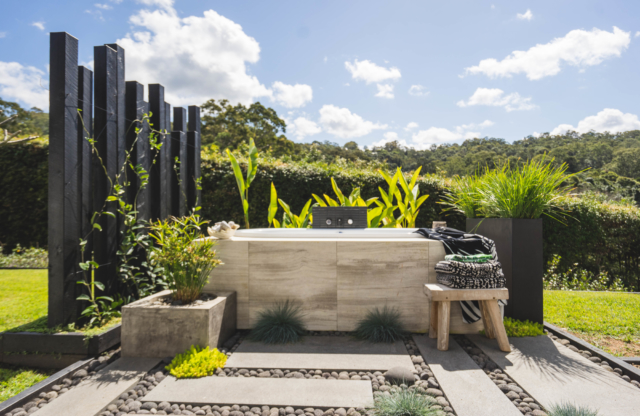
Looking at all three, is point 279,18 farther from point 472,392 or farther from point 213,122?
point 213,122

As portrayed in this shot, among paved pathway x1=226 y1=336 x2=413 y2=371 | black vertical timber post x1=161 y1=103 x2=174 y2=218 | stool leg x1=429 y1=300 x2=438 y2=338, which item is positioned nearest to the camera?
paved pathway x1=226 y1=336 x2=413 y2=371

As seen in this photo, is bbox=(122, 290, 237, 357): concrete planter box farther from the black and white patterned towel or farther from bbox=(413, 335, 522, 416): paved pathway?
the black and white patterned towel

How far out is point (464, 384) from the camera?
1.66 meters

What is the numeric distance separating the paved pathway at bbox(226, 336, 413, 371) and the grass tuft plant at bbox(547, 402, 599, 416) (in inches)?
26.4

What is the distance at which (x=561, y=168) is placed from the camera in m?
2.50

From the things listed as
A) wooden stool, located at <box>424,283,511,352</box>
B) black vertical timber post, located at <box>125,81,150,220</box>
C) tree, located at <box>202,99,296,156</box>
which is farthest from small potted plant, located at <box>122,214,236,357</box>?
tree, located at <box>202,99,296,156</box>

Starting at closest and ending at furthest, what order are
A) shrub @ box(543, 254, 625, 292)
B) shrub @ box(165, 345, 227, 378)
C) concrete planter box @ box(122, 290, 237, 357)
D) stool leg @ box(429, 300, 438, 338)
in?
shrub @ box(165, 345, 227, 378), concrete planter box @ box(122, 290, 237, 357), stool leg @ box(429, 300, 438, 338), shrub @ box(543, 254, 625, 292)

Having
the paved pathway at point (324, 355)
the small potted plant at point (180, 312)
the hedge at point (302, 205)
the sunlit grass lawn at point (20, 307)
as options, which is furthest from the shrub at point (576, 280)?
the sunlit grass lawn at point (20, 307)

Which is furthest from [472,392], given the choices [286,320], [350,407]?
[286,320]

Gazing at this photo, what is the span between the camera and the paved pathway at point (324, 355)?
189 cm

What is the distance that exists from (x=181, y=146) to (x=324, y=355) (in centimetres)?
263

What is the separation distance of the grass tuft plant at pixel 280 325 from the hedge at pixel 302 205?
2684mm

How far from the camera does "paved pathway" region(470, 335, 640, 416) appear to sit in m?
1.51

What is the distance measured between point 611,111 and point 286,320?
→ 36.1 m
